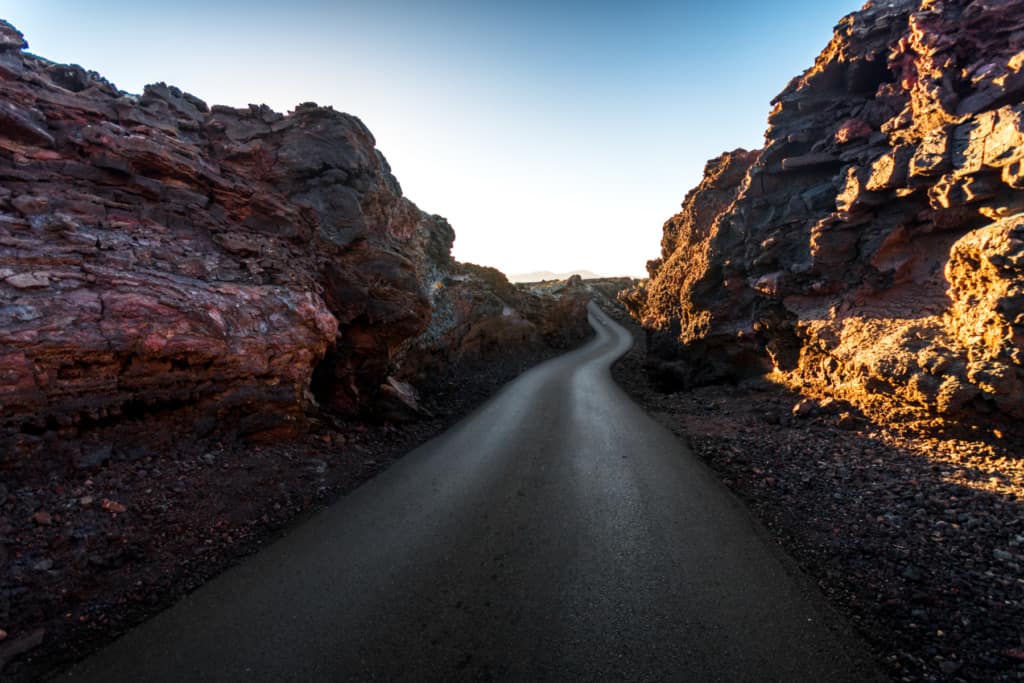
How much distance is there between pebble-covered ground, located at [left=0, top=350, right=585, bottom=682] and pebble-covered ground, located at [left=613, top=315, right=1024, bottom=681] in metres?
8.10

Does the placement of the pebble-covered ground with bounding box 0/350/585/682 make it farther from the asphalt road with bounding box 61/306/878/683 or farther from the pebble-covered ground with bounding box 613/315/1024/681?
the pebble-covered ground with bounding box 613/315/1024/681

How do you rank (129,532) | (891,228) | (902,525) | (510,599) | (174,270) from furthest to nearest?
(891,228)
(174,270)
(902,525)
(129,532)
(510,599)

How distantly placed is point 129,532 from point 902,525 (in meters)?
11.3

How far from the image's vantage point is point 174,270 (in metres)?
7.75

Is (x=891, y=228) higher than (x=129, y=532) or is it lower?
higher

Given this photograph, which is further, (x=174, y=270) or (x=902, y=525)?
(x=174, y=270)

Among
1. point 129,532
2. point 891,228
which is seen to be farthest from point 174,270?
point 891,228

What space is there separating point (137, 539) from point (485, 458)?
245 inches

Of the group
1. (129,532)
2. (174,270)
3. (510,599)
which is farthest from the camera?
(174,270)

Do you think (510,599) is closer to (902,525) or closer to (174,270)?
(902,525)

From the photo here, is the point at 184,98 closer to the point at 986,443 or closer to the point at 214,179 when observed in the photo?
the point at 214,179

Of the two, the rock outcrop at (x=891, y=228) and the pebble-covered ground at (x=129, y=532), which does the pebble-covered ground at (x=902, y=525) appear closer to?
the rock outcrop at (x=891, y=228)

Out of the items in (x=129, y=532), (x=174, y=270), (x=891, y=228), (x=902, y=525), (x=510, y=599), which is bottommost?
(x=129, y=532)

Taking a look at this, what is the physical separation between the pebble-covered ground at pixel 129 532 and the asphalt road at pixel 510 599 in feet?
1.49
